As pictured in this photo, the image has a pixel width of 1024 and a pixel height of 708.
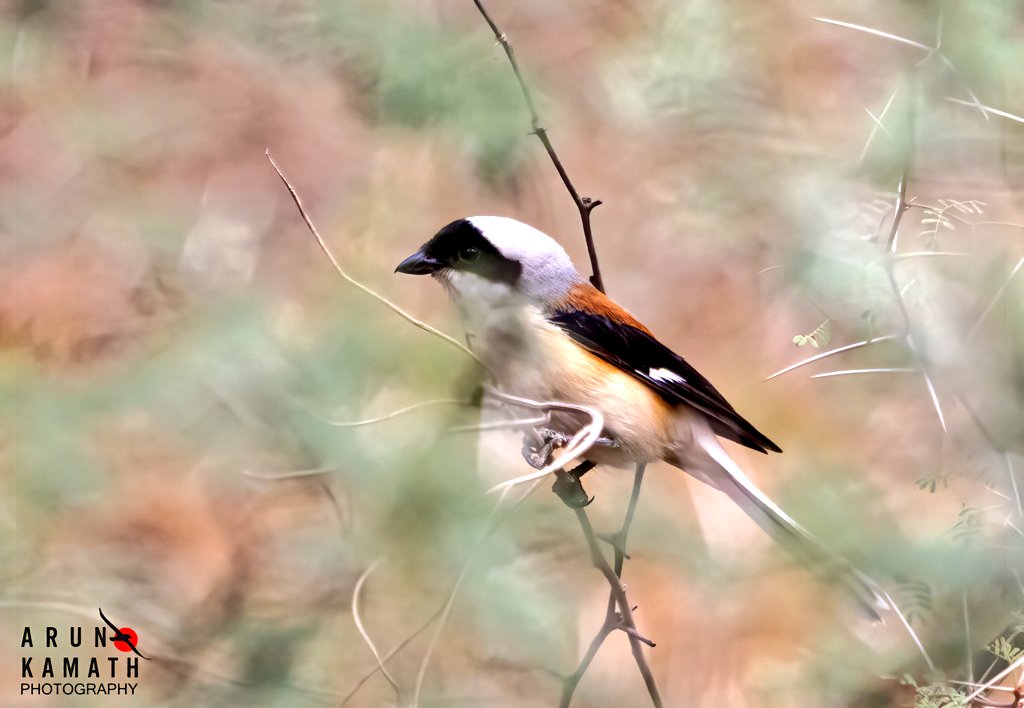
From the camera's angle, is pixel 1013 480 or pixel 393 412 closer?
pixel 393 412

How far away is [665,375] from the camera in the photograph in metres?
1.06

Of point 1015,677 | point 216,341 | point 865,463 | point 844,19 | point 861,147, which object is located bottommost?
point 1015,677

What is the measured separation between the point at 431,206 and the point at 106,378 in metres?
0.45

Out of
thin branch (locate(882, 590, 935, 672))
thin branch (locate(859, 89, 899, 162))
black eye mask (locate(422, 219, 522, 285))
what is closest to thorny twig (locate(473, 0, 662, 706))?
black eye mask (locate(422, 219, 522, 285))

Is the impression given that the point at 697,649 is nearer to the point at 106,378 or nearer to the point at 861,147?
the point at 861,147

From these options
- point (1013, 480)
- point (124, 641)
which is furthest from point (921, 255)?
point (124, 641)

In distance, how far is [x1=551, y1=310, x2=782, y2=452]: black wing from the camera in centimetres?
104

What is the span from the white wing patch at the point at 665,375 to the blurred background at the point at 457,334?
135 mm

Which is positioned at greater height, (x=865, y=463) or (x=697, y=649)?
(x=865, y=463)

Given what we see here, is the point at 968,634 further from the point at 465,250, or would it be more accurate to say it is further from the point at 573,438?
the point at 465,250

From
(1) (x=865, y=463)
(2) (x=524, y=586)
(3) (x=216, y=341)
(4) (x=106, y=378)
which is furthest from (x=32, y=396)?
(1) (x=865, y=463)

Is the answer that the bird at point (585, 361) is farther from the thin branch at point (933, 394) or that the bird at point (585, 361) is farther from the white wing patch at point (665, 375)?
the thin branch at point (933, 394)

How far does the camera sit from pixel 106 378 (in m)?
1.22

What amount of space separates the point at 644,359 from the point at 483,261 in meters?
0.20
